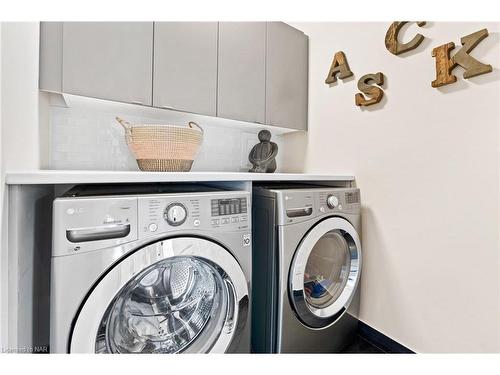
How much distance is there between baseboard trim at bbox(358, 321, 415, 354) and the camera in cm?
126

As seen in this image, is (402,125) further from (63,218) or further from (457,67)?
(63,218)

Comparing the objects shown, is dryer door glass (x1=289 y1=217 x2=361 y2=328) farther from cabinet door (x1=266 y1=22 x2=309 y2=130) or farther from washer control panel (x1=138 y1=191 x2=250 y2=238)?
cabinet door (x1=266 y1=22 x2=309 y2=130)

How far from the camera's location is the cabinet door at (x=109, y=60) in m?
1.16

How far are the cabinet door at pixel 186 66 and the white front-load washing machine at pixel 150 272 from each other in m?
0.62

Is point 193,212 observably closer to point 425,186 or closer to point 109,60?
point 109,60

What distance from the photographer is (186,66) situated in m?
1.43

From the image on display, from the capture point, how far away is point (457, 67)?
1.04 m

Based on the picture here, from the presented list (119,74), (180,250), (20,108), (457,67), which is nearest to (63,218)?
(180,250)

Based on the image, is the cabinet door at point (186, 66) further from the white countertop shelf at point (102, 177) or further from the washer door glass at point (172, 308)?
the washer door glass at point (172, 308)

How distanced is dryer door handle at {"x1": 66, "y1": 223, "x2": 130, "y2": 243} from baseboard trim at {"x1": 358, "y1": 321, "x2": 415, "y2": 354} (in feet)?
4.53

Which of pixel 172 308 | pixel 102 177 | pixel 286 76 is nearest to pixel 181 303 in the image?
pixel 172 308

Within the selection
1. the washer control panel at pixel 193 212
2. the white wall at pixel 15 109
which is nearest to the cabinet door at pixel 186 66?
the white wall at pixel 15 109

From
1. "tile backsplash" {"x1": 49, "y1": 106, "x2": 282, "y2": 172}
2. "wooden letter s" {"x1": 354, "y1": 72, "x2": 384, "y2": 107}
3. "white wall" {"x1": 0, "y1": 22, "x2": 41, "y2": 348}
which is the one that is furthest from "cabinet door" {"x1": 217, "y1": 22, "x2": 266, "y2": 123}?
"white wall" {"x1": 0, "y1": 22, "x2": 41, "y2": 348}
